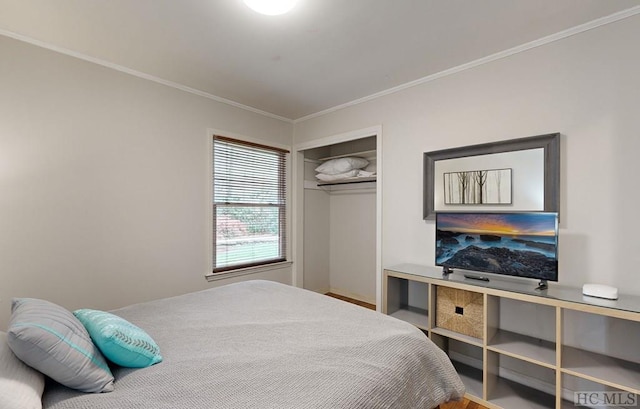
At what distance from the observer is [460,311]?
2.22 m

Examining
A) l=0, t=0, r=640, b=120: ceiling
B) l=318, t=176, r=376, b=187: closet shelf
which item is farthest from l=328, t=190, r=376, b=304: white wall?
l=0, t=0, r=640, b=120: ceiling

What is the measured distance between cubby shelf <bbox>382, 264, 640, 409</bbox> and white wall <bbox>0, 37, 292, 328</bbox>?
2.12 m

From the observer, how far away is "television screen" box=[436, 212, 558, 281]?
188 cm

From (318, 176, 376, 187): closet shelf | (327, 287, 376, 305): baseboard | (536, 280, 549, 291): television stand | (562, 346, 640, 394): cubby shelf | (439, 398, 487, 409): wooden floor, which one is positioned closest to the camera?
(562, 346, 640, 394): cubby shelf

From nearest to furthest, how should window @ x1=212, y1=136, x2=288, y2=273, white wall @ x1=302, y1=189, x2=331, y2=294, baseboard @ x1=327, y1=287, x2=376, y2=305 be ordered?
window @ x1=212, y1=136, x2=288, y2=273 → baseboard @ x1=327, y1=287, x2=376, y2=305 → white wall @ x1=302, y1=189, x2=331, y2=294

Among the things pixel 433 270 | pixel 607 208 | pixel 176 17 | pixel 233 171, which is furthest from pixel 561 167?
pixel 233 171

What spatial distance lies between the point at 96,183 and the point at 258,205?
1625 millimetres

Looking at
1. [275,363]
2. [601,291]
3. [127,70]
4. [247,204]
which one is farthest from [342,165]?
[275,363]

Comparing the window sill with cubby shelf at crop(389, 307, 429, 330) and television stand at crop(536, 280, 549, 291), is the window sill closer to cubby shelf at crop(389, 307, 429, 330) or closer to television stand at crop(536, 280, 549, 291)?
cubby shelf at crop(389, 307, 429, 330)

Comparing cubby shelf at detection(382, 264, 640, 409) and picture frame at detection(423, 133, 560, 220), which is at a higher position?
picture frame at detection(423, 133, 560, 220)

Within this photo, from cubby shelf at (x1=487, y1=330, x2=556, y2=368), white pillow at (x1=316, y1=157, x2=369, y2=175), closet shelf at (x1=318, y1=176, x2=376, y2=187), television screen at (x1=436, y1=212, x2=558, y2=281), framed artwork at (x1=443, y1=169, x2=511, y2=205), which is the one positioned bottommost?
cubby shelf at (x1=487, y1=330, x2=556, y2=368)

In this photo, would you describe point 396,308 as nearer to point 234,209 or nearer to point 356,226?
point 356,226

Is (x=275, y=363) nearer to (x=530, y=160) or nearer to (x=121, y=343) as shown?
(x=121, y=343)

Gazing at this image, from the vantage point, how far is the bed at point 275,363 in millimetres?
1013
